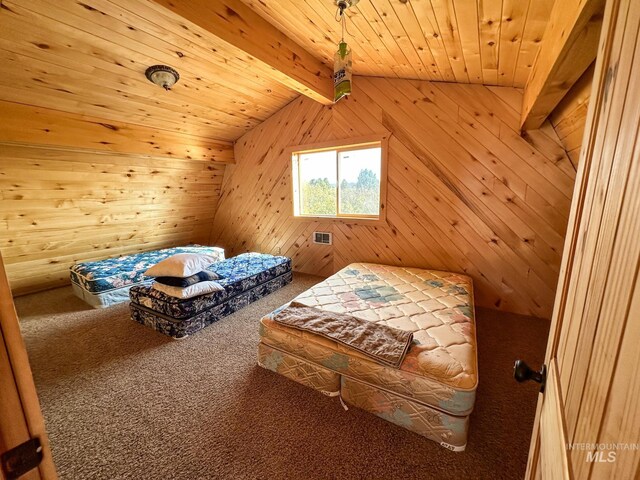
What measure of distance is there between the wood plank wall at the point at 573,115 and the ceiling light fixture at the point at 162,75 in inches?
120

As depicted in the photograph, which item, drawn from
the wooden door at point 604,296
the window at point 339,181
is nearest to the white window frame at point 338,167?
the window at point 339,181

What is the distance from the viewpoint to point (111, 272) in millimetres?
3201

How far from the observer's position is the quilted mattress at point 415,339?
138 centimetres

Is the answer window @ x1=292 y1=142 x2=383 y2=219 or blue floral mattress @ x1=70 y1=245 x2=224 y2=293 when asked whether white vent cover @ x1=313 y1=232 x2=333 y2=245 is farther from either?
blue floral mattress @ x1=70 y1=245 x2=224 y2=293

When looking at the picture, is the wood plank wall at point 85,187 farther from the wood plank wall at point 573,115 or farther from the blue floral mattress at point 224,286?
the wood plank wall at point 573,115

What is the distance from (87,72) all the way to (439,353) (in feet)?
11.2

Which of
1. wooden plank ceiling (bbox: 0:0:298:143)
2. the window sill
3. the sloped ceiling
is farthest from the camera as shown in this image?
the window sill

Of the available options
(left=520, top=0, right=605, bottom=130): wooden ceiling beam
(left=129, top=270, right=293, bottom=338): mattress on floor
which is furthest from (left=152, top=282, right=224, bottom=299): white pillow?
(left=520, top=0, right=605, bottom=130): wooden ceiling beam

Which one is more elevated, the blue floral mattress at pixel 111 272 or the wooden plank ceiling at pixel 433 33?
the wooden plank ceiling at pixel 433 33

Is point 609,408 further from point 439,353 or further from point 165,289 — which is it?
point 165,289

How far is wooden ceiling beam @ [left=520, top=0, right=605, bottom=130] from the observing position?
3.27ft

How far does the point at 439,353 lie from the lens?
5.01 feet
